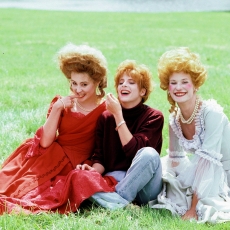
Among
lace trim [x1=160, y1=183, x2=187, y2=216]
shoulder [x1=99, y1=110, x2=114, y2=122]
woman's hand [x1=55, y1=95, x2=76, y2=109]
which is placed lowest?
lace trim [x1=160, y1=183, x2=187, y2=216]

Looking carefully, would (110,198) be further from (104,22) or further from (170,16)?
(170,16)

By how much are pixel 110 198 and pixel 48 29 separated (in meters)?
14.1

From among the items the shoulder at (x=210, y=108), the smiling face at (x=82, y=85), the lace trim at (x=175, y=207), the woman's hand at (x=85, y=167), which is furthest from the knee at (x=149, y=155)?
the smiling face at (x=82, y=85)

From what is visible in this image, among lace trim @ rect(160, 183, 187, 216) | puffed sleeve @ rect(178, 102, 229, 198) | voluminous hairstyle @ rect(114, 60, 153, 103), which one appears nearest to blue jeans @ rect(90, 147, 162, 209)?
lace trim @ rect(160, 183, 187, 216)

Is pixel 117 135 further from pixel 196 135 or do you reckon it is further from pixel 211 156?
pixel 211 156

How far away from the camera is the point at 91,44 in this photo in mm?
13984

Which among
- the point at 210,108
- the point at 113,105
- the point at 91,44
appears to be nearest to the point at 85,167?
the point at 113,105

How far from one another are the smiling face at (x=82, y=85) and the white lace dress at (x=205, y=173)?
0.66 meters

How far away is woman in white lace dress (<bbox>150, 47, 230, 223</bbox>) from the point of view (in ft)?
12.7

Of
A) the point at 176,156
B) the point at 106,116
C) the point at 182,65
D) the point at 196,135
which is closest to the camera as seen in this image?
the point at 182,65

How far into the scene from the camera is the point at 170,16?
78.8 ft

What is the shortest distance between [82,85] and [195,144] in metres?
0.90

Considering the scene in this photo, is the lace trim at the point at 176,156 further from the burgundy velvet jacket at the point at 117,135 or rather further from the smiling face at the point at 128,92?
the smiling face at the point at 128,92

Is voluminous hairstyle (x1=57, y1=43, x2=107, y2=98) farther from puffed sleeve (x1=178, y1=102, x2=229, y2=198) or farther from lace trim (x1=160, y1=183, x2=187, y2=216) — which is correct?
lace trim (x1=160, y1=183, x2=187, y2=216)
